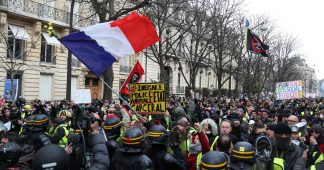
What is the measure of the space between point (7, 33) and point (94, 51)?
19.4 metres

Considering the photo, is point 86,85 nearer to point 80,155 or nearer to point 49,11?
point 49,11

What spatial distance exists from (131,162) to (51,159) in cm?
118

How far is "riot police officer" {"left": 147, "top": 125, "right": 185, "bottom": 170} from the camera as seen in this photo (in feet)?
14.0

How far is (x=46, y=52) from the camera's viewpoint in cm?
2836

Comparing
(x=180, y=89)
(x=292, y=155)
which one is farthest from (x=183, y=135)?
(x=180, y=89)

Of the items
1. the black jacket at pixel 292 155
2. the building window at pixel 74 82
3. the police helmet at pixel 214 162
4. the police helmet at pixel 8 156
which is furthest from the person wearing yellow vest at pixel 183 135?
the building window at pixel 74 82

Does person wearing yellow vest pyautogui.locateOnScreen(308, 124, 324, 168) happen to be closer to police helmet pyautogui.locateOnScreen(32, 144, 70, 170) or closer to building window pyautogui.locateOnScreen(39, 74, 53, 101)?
police helmet pyautogui.locateOnScreen(32, 144, 70, 170)

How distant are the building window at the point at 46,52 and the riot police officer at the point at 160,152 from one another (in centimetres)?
2493

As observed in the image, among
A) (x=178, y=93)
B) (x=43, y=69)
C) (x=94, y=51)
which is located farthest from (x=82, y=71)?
(x=94, y=51)

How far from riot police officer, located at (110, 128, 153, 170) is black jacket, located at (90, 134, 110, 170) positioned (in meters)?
0.10

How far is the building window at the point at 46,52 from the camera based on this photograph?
28141mm

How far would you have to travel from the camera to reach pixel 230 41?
2889 cm

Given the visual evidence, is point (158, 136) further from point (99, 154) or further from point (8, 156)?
point (8, 156)

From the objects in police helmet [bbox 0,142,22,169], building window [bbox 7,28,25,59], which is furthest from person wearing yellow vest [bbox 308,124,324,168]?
building window [bbox 7,28,25,59]
